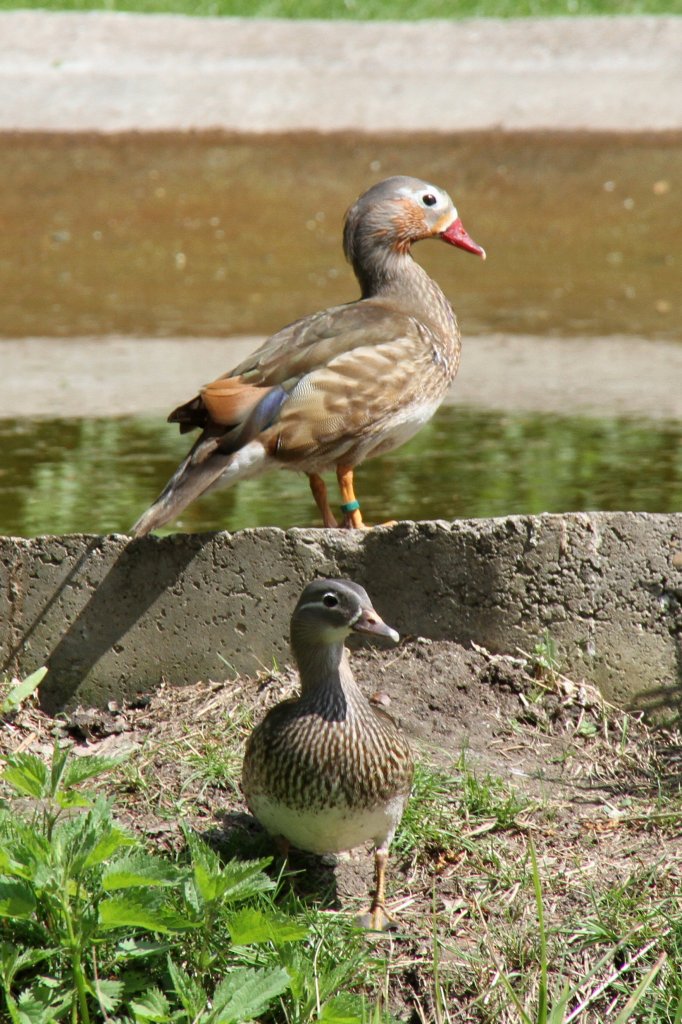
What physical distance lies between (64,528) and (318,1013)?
2.86 m

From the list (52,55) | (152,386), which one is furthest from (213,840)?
(52,55)

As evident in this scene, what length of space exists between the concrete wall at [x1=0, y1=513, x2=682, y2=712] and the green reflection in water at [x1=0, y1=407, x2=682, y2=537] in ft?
3.89

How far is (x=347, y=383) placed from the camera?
16.3 ft

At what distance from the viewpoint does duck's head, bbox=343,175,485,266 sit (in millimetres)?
5500

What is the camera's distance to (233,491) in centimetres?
625

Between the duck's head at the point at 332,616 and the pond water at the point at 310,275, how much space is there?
2198 mm

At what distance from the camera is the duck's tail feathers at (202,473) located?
4605 millimetres

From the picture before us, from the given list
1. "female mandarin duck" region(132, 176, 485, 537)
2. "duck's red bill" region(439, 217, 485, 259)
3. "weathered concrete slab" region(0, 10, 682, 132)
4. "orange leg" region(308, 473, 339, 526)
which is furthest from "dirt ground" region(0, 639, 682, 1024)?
"weathered concrete slab" region(0, 10, 682, 132)

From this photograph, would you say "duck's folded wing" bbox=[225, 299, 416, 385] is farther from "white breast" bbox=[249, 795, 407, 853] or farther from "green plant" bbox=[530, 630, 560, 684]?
"white breast" bbox=[249, 795, 407, 853]

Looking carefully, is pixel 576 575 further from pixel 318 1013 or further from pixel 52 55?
pixel 52 55

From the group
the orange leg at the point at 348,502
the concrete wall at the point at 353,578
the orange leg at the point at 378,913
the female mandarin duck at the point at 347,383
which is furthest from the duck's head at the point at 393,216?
the orange leg at the point at 378,913

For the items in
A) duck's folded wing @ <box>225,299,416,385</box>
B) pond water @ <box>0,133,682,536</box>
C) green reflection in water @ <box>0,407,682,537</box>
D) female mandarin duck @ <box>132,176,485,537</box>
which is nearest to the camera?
female mandarin duck @ <box>132,176,485,537</box>

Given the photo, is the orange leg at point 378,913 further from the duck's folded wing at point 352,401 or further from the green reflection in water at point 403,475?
the green reflection in water at point 403,475

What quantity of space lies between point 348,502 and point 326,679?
157 cm
